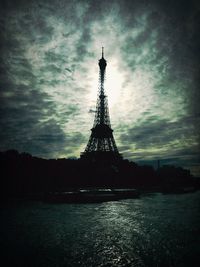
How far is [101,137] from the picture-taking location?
7519 cm

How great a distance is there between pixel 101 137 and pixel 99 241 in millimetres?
57664

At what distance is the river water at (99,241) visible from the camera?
13.9 m

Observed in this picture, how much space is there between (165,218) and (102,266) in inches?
700

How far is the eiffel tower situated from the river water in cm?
4563

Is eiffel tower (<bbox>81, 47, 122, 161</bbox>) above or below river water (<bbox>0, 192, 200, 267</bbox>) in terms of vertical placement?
above

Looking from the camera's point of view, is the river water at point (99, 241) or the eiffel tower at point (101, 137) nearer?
the river water at point (99, 241)

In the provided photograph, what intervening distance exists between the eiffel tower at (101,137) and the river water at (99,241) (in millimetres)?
45630

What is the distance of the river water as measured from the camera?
13.9 meters

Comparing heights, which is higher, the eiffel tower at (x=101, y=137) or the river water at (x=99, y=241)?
the eiffel tower at (x=101, y=137)

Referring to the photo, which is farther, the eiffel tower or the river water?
the eiffel tower

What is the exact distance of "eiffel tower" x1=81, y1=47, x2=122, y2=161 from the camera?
73.2 metres

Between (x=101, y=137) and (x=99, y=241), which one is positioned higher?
(x=101, y=137)

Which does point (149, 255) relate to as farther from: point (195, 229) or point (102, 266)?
point (195, 229)

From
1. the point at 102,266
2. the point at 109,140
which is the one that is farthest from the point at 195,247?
the point at 109,140
